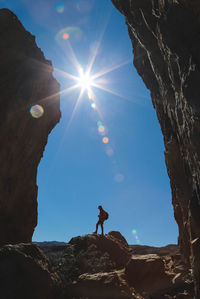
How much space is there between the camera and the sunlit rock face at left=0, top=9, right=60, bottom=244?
59.2 ft

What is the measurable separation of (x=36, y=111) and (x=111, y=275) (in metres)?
19.0

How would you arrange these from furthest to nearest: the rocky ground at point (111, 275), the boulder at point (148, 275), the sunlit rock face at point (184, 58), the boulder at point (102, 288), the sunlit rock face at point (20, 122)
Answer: the sunlit rock face at point (20, 122), the boulder at point (148, 275), the rocky ground at point (111, 275), the boulder at point (102, 288), the sunlit rock face at point (184, 58)

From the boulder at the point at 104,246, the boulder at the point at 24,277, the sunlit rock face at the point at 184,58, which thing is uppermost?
the sunlit rock face at the point at 184,58

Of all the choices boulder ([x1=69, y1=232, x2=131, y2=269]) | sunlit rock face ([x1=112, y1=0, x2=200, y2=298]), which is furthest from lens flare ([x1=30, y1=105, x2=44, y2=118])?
sunlit rock face ([x1=112, y1=0, x2=200, y2=298])

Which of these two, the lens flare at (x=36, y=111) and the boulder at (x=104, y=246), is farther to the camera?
the lens flare at (x=36, y=111)

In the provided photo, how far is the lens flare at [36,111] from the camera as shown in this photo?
22694mm

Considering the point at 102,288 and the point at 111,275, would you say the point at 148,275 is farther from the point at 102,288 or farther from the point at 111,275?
the point at 102,288

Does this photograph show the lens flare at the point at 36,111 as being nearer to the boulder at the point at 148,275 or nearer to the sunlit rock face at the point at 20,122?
the sunlit rock face at the point at 20,122

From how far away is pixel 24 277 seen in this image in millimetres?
7281

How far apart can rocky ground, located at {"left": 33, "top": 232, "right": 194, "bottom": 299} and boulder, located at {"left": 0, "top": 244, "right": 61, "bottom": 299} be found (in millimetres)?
1581

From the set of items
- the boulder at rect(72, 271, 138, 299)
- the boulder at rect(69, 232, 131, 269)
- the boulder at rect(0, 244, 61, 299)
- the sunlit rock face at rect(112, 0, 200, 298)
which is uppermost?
the sunlit rock face at rect(112, 0, 200, 298)

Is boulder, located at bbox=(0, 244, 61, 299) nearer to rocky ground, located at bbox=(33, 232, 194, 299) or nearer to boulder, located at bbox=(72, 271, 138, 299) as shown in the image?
boulder, located at bbox=(72, 271, 138, 299)

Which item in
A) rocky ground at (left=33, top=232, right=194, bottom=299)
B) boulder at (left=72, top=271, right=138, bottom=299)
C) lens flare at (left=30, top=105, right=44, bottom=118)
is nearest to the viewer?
boulder at (left=72, top=271, right=138, bottom=299)

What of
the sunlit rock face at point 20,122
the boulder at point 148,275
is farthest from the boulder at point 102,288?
the sunlit rock face at point 20,122
